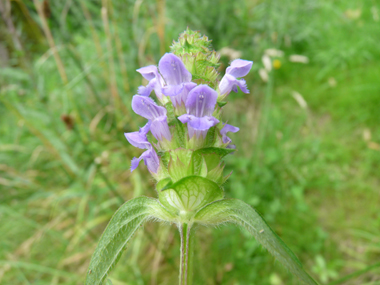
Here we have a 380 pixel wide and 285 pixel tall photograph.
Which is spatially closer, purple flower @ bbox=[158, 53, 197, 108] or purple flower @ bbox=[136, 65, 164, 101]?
purple flower @ bbox=[158, 53, 197, 108]

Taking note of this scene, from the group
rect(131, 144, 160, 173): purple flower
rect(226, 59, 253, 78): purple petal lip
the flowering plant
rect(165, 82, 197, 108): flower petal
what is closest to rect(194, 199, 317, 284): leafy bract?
the flowering plant

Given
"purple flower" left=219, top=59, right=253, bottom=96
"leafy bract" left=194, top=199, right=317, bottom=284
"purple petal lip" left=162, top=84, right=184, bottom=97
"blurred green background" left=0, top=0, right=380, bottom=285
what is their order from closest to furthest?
"leafy bract" left=194, top=199, right=317, bottom=284 < "purple petal lip" left=162, top=84, right=184, bottom=97 < "purple flower" left=219, top=59, right=253, bottom=96 < "blurred green background" left=0, top=0, right=380, bottom=285

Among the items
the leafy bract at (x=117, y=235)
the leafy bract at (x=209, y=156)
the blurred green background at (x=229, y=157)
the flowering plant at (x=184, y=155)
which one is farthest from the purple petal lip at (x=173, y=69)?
the blurred green background at (x=229, y=157)

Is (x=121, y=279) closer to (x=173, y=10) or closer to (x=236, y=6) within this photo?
(x=173, y=10)

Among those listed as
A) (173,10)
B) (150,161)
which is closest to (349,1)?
(173,10)

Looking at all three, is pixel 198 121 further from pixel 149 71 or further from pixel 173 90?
pixel 149 71

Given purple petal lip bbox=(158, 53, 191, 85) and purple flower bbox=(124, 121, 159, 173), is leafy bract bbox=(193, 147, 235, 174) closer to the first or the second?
purple flower bbox=(124, 121, 159, 173)

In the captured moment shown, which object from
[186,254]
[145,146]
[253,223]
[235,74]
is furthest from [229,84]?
[186,254]
